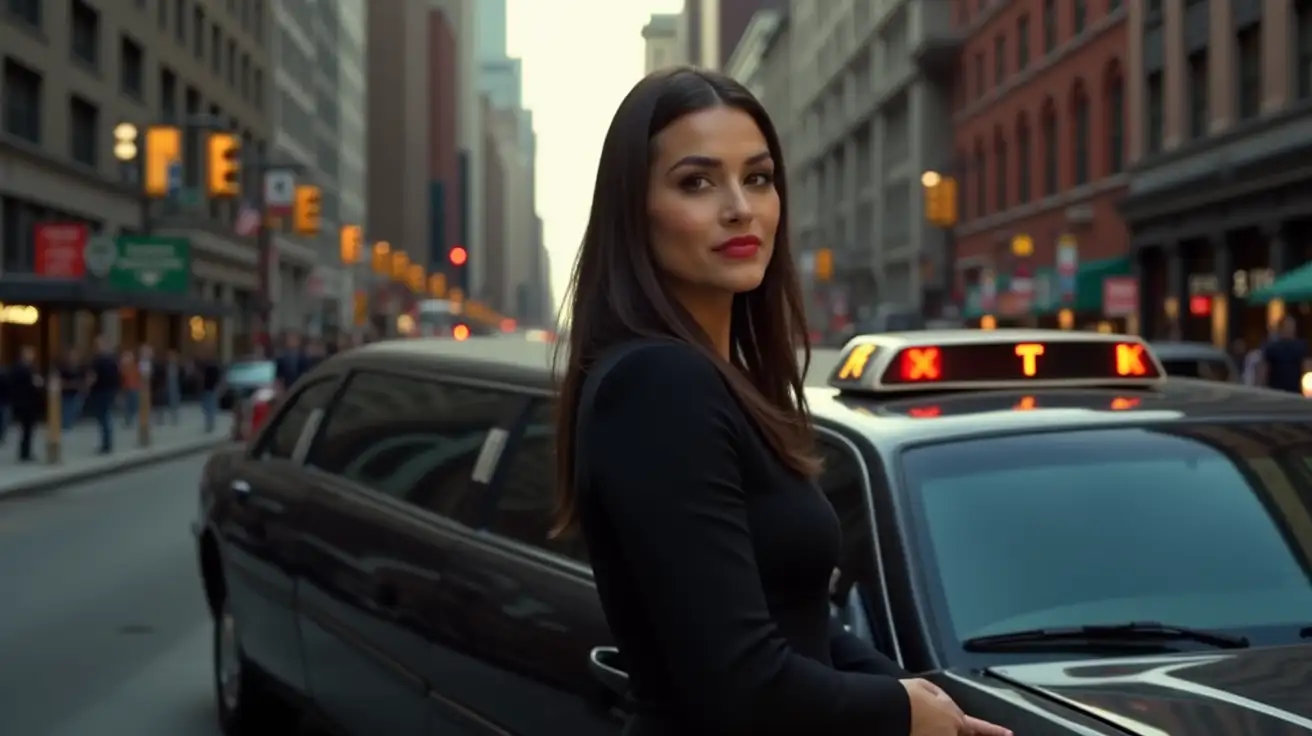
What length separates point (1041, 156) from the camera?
49594 millimetres

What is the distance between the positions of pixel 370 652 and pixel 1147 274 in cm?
3788

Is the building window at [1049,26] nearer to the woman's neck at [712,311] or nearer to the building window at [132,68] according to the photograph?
the building window at [132,68]

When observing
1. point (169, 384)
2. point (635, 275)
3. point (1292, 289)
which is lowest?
point (169, 384)

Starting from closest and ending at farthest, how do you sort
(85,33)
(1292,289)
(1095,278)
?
(1292,289) < (1095,278) < (85,33)

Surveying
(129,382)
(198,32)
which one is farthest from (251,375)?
(198,32)

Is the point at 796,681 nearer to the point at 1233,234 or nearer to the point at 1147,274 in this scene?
the point at 1233,234

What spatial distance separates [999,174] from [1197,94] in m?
18.8

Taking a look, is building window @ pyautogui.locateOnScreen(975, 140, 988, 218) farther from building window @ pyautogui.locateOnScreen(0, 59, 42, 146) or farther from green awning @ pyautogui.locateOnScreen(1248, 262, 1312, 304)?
green awning @ pyautogui.locateOnScreen(1248, 262, 1312, 304)

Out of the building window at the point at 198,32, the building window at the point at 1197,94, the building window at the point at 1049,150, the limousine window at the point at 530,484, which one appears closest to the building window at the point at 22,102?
the building window at the point at 198,32

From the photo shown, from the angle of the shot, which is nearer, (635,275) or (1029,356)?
(635,275)

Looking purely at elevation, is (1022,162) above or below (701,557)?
above

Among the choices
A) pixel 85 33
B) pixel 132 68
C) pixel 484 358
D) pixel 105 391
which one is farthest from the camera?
pixel 132 68

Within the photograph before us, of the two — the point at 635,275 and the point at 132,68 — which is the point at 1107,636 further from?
the point at 132,68

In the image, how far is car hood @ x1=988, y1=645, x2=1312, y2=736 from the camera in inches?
106
